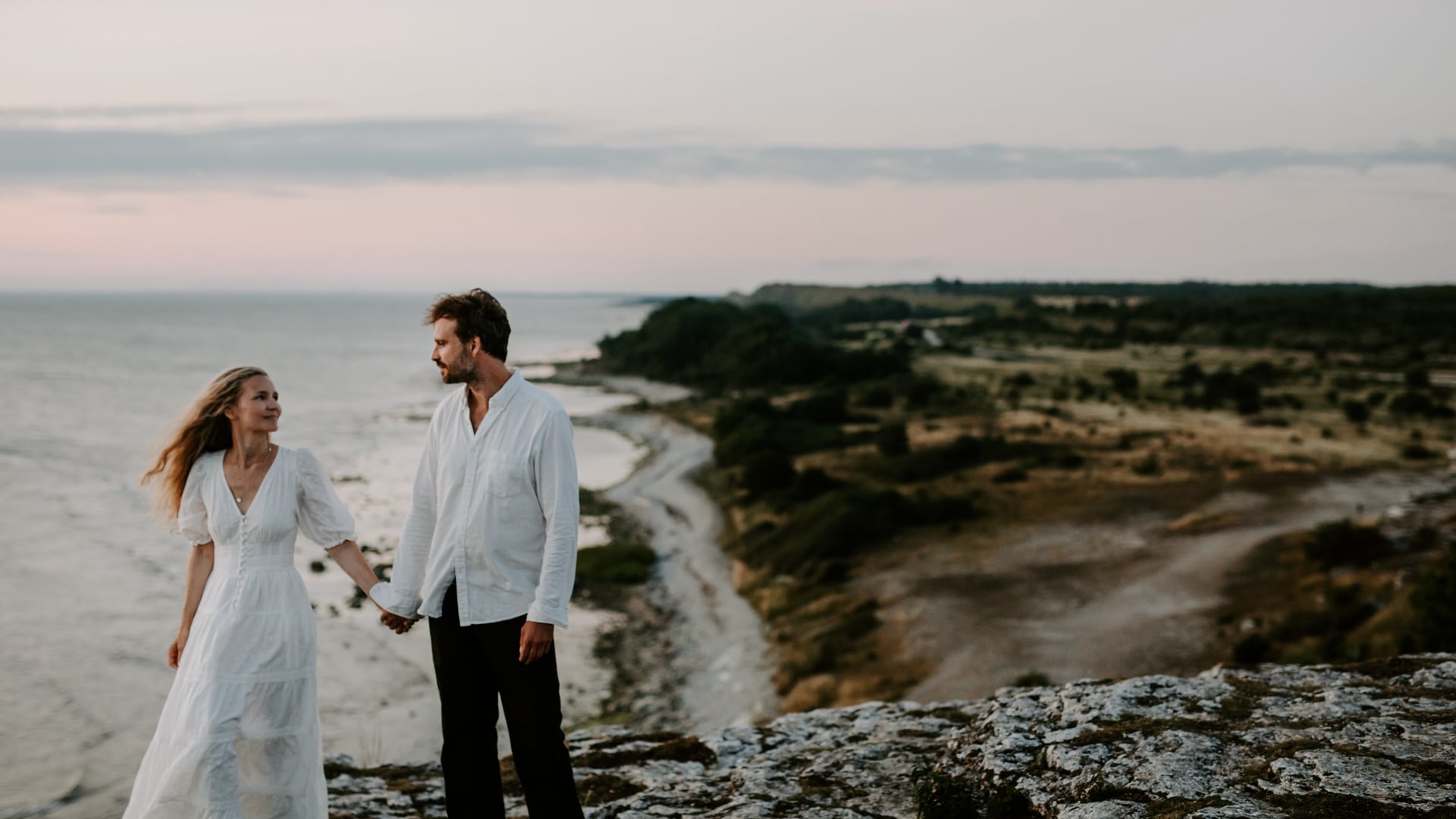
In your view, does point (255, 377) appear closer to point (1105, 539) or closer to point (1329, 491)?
point (1105, 539)

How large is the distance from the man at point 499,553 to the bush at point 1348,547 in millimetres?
24997

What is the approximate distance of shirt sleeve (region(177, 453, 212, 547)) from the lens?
5.42 m

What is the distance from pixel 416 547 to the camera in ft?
17.0

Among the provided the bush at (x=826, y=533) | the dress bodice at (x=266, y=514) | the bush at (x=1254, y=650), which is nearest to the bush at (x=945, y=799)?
the dress bodice at (x=266, y=514)

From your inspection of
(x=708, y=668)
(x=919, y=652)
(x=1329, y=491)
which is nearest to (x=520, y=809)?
(x=919, y=652)

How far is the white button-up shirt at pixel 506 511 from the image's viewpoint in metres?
4.79

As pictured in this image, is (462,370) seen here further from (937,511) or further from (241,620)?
(937,511)

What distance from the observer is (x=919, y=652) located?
72.9 ft

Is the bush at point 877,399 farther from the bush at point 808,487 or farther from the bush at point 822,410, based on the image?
the bush at point 808,487

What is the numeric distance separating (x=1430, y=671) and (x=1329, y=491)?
31497mm

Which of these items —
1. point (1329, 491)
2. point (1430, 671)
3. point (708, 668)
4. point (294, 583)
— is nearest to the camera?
point (294, 583)

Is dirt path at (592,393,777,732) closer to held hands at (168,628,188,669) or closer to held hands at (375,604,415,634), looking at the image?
held hands at (168,628,188,669)

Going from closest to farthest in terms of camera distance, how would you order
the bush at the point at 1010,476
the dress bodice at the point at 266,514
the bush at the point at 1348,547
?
the dress bodice at the point at 266,514 < the bush at the point at 1348,547 < the bush at the point at 1010,476

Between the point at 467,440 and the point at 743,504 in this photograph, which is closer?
the point at 467,440
